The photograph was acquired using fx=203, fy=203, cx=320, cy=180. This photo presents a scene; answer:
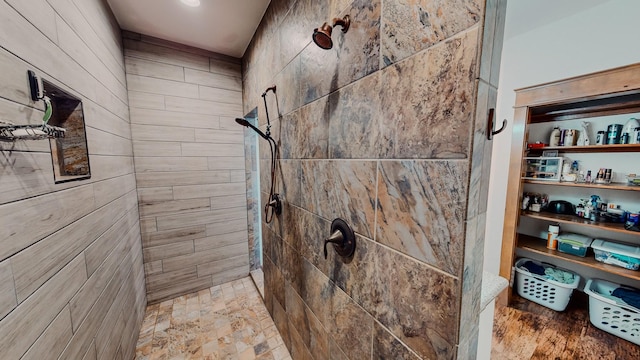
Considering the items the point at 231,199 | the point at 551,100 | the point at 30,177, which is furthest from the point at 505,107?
the point at 30,177

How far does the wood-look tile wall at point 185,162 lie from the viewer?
5.98 ft

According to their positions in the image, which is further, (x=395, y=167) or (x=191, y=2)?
(x=191, y=2)

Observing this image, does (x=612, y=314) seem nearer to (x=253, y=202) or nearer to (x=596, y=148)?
(x=596, y=148)

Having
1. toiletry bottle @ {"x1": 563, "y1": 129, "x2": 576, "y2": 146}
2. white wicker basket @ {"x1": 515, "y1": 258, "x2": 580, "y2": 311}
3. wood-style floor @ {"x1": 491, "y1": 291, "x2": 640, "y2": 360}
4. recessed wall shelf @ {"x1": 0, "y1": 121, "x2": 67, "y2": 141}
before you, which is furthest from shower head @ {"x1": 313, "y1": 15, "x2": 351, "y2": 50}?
white wicker basket @ {"x1": 515, "y1": 258, "x2": 580, "y2": 311}

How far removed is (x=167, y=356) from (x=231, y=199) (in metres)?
1.33

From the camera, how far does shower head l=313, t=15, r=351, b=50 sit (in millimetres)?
680

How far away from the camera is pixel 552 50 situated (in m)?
1.71

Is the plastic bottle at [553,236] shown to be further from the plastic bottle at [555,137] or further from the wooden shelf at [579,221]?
the plastic bottle at [555,137]

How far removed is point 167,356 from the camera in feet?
4.86

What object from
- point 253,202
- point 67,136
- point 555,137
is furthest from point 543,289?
point 67,136

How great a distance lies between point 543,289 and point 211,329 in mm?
3092

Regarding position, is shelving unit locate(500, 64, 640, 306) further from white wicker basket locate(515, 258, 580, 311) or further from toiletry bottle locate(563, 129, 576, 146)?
white wicker basket locate(515, 258, 580, 311)

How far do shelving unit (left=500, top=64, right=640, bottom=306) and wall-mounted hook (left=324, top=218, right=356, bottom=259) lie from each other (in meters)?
2.04

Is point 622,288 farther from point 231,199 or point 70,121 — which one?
point 70,121
